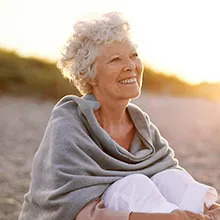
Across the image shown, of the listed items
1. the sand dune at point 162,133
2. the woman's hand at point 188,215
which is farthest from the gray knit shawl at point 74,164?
the sand dune at point 162,133

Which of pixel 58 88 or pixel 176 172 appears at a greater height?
pixel 176 172

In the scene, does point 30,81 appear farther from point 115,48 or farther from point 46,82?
point 115,48

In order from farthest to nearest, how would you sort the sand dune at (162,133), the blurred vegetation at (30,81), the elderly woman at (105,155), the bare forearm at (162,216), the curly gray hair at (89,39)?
the blurred vegetation at (30,81) < the sand dune at (162,133) < the curly gray hair at (89,39) < the elderly woman at (105,155) < the bare forearm at (162,216)

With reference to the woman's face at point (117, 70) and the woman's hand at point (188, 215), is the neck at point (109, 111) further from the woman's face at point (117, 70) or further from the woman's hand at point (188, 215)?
the woman's hand at point (188, 215)

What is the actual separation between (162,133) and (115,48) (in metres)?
6.40

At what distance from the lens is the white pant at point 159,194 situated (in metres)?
3.03

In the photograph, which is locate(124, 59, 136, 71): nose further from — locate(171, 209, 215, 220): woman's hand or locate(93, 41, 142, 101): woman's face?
locate(171, 209, 215, 220): woman's hand

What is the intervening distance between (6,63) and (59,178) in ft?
31.1

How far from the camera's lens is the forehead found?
3.31 meters

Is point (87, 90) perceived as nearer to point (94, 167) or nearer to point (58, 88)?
point (94, 167)

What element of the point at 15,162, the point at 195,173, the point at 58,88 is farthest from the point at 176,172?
the point at 58,88

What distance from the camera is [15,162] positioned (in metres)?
6.82

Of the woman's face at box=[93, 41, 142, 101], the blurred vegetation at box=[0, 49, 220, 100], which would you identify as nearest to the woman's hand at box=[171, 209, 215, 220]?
the woman's face at box=[93, 41, 142, 101]

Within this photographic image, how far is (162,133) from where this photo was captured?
31.7 ft
